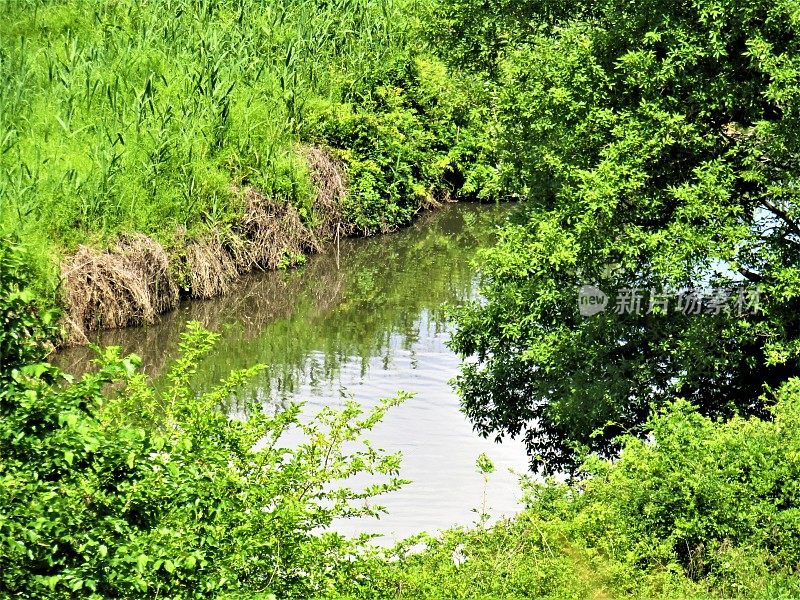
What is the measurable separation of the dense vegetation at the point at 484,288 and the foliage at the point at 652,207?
3 cm

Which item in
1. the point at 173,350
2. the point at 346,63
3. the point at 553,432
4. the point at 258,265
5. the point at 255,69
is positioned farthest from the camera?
the point at 346,63

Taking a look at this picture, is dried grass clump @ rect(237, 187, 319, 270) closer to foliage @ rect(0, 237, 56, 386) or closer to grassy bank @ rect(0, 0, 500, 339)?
grassy bank @ rect(0, 0, 500, 339)

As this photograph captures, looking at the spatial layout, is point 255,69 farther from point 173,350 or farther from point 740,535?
point 740,535

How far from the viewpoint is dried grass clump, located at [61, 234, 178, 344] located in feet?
58.8

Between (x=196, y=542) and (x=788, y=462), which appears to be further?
(x=788, y=462)

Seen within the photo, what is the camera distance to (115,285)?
18.7 m

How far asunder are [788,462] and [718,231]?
3162 millimetres

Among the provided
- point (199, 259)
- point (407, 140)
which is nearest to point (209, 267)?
point (199, 259)

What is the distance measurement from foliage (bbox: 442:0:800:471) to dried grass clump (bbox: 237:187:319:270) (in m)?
8.38

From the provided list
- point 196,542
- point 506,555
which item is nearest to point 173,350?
point 506,555

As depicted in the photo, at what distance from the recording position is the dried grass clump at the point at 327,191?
2423 cm

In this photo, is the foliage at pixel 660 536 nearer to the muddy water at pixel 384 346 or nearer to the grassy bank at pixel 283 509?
the grassy bank at pixel 283 509

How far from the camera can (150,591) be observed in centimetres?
675

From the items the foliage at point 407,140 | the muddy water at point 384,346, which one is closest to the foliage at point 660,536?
the muddy water at point 384,346
